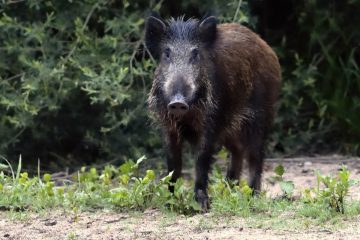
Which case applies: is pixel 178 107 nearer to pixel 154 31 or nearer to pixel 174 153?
pixel 174 153

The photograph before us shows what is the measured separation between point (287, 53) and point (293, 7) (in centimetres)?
59

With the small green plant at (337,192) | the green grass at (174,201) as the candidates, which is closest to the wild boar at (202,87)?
the green grass at (174,201)

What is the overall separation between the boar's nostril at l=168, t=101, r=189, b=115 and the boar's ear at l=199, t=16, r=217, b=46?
0.83 metres

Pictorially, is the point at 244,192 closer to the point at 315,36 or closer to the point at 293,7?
the point at 315,36

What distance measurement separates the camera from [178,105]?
241 inches

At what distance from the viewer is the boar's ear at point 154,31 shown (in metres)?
6.78

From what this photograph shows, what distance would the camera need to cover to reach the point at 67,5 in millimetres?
9102

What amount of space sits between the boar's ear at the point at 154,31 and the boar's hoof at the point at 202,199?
1123 mm

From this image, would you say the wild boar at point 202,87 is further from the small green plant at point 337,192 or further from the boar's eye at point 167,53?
the small green plant at point 337,192

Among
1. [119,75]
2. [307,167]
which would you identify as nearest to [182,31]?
[119,75]

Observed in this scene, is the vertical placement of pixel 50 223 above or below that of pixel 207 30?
below

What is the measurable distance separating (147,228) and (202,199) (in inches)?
33.6

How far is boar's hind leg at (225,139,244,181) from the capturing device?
7.88m

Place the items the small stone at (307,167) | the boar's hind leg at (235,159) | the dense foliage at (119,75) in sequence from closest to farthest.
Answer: the boar's hind leg at (235,159), the dense foliage at (119,75), the small stone at (307,167)
